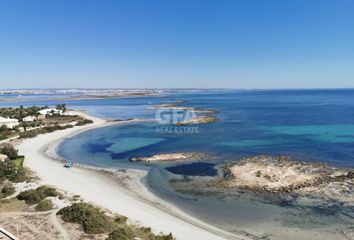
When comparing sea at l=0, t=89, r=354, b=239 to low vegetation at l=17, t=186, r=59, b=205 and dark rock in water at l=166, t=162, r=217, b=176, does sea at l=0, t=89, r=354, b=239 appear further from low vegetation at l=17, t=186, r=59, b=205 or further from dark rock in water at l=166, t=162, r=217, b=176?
low vegetation at l=17, t=186, r=59, b=205

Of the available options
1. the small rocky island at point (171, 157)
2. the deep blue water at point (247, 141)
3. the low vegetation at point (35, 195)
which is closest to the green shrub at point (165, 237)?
the low vegetation at point (35, 195)

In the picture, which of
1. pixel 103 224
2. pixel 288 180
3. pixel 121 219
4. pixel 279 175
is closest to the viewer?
pixel 103 224

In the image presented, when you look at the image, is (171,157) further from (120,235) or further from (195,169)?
(120,235)

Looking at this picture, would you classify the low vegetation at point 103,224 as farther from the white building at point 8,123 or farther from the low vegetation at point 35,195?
the white building at point 8,123

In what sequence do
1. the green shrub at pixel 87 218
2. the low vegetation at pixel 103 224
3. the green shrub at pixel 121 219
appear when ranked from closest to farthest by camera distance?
1. the low vegetation at pixel 103 224
2. the green shrub at pixel 87 218
3. the green shrub at pixel 121 219

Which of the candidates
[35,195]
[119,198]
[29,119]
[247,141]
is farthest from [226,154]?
[29,119]

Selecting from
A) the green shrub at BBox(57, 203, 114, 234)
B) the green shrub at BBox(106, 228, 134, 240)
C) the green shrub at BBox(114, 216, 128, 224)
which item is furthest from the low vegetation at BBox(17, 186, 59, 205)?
the green shrub at BBox(106, 228, 134, 240)
